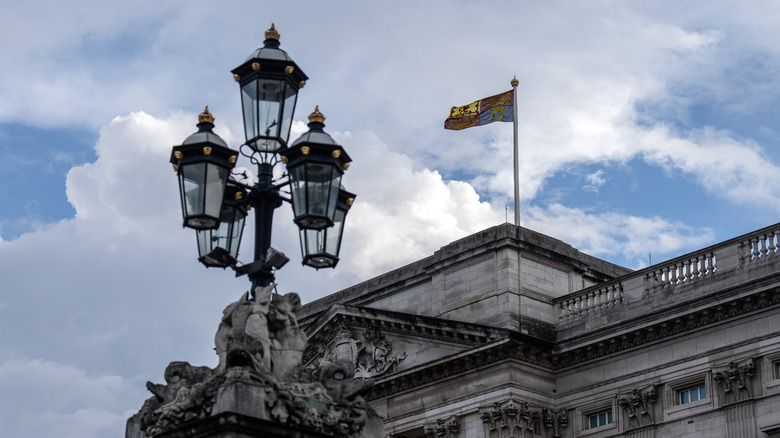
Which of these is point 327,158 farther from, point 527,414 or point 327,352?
point 327,352

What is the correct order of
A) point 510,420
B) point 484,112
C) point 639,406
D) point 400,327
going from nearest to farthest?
point 639,406
point 510,420
point 400,327
point 484,112

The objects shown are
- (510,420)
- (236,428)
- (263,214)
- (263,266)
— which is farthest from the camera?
(510,420)

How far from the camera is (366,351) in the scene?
4850 centimetres

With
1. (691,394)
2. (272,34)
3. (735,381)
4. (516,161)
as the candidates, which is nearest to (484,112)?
(516,161)

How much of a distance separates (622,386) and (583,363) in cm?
203

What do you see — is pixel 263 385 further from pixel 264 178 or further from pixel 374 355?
pixel 374 355

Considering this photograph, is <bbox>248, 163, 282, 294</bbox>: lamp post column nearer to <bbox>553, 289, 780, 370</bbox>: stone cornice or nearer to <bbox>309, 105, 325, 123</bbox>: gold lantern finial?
<bbox>309, 105, 325, 123</bbox>: gold lantern finial

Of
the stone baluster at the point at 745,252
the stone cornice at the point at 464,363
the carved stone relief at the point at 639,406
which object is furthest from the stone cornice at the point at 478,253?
the stone baluster at the point at 745,252

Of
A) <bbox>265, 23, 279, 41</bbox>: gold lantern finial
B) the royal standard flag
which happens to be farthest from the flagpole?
<bbox>265, 23, 279, 41</bbox>: gold lantern finial

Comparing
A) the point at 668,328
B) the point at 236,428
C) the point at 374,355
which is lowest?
the point at 236,428

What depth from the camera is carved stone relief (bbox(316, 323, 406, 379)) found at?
156 feet

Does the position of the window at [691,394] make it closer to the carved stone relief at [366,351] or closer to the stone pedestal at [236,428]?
the carved stone relief at [366,351]

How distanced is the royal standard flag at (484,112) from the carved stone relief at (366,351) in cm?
796

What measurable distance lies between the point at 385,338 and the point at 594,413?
332 inches
